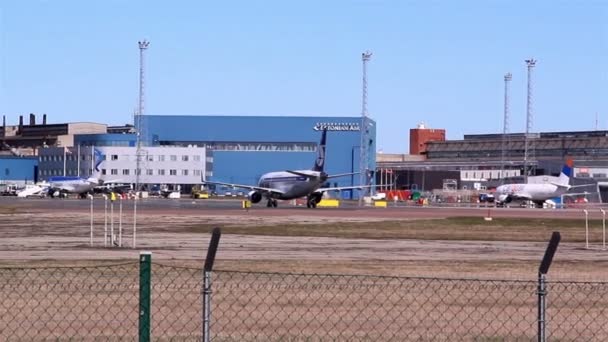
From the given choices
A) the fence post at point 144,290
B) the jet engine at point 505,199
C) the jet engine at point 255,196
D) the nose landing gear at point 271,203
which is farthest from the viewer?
the jet engine at point 505,199

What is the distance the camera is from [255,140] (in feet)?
531

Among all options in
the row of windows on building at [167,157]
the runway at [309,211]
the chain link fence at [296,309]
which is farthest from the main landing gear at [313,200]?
the chain link fence at [296,309]

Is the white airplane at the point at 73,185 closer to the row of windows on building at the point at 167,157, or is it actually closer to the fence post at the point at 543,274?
the row of windows on building at the point at 167,157

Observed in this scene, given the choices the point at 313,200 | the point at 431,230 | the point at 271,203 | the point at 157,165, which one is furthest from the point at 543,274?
the point at 157,165

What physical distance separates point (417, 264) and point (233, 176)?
133m

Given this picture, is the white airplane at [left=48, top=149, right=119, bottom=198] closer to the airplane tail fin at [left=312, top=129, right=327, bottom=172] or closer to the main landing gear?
the airplane tail fin at [left=312, top=129, right=327, bottom=172]

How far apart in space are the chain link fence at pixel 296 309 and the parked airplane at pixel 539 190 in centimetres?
10762

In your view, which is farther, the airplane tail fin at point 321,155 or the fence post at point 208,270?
the airplane tail fin at point 321,155

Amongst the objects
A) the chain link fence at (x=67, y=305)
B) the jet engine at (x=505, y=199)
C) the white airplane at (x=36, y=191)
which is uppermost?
the chain link fence at (x=67, y=305)

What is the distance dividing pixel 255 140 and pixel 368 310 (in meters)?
145

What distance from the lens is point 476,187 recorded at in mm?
179000

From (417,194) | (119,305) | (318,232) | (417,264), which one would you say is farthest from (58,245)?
(417,194)

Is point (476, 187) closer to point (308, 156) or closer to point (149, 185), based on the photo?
point (308, 156)

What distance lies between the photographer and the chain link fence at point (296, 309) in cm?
1433
